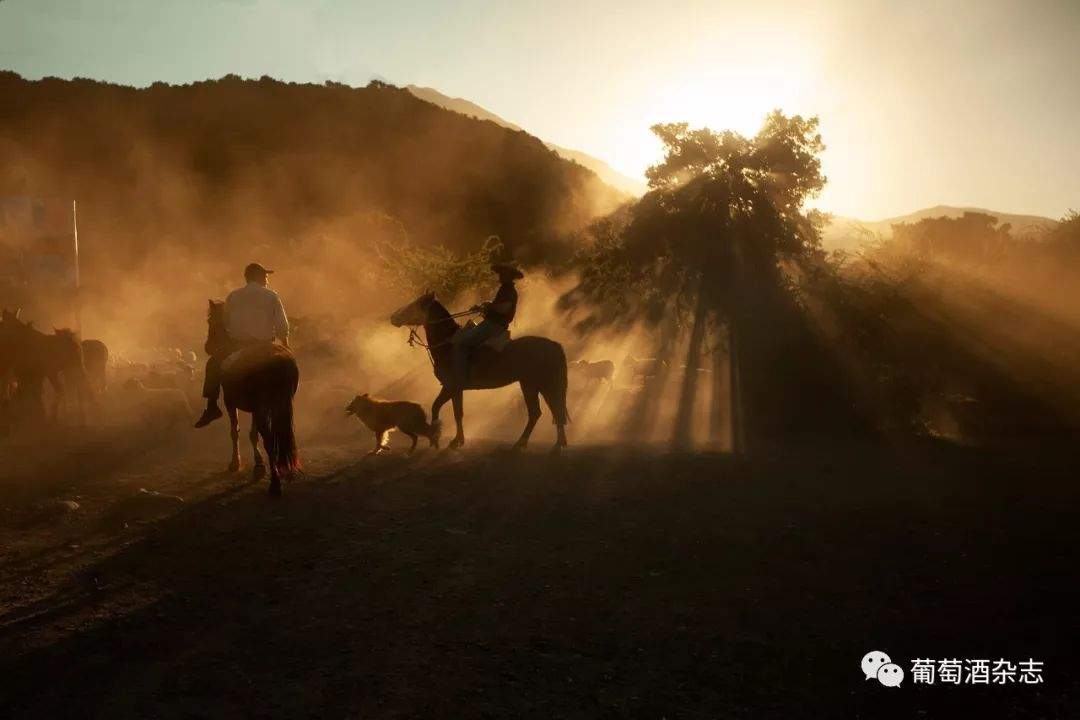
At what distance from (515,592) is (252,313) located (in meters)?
5.46

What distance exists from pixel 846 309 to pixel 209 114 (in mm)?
72846

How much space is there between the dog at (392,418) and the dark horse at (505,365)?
11.3 inches

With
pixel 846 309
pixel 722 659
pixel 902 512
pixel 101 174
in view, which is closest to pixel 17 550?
pixel 722 659

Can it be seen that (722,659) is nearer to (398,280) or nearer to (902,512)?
(902,512)

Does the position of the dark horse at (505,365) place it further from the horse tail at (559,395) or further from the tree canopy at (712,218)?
the tree canopy at (712,218)

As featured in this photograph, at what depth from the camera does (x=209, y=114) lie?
75.6 metres

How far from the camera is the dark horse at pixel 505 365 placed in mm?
13000

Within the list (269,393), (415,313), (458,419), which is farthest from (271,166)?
(269,393)

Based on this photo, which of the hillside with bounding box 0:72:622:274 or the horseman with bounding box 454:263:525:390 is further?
the hillside with bounding box 0:72:622:274

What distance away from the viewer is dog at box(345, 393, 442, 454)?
12.7 m

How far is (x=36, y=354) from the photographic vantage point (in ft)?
47.8

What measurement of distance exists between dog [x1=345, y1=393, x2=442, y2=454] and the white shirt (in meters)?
2.94

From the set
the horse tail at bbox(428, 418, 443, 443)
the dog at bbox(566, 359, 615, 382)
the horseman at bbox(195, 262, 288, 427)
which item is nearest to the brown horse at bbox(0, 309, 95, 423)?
the horseman at bbox(195, 262, 288, 427)

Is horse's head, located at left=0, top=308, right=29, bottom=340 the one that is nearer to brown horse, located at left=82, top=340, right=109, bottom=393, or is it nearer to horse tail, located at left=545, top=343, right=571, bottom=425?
brown horse, located at left=82, top=340, right=109, bottom=393
